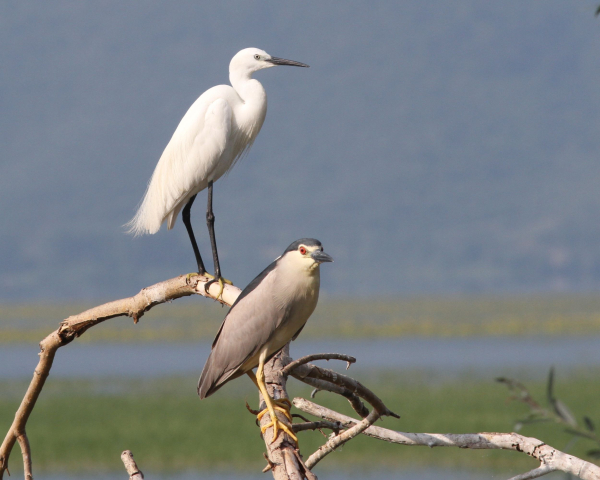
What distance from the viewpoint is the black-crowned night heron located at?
393cm

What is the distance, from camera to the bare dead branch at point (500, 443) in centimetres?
287

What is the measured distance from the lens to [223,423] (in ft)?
74.1

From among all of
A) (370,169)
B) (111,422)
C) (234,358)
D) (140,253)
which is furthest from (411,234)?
(234,358)

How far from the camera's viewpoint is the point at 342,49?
196500 millimetres

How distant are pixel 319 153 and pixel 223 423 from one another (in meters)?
141

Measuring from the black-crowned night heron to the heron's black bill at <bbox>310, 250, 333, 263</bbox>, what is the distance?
5 cm

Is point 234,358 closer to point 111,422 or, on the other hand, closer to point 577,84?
point 111,422

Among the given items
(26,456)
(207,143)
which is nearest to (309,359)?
(26,456)

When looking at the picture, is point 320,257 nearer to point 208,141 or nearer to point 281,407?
point 281,407

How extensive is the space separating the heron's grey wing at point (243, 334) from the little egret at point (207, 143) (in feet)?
4.58

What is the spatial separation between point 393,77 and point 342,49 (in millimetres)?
13781

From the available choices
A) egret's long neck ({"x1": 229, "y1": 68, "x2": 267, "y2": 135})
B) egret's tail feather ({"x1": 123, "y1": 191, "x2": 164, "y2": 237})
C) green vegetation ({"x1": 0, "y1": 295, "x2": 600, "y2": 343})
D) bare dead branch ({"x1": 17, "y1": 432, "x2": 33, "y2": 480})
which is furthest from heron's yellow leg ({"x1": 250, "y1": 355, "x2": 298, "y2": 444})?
green vegetation ({"x1": 0, "y1": 295, "x2": 600, "y2": 343})

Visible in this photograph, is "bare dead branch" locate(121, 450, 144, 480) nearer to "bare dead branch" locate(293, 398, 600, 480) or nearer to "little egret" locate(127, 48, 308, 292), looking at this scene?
"bare dead branch" locate(293, 398, 600, 480)

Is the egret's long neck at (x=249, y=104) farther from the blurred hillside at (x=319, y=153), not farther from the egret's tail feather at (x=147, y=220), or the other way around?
the blurred hillside at (x=319, y=153)
